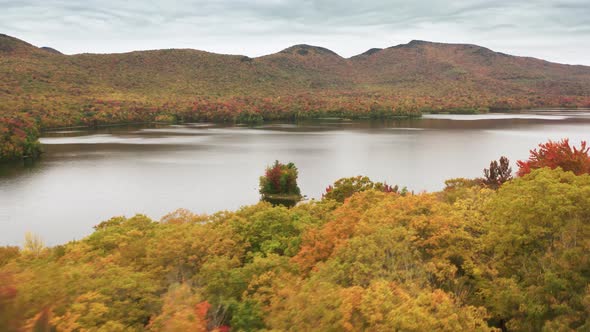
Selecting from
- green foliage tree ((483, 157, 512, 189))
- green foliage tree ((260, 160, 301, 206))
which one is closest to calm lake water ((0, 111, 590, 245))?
green foliage tree ((260, 160, 301, 206))

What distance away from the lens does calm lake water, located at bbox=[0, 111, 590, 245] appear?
53978mm

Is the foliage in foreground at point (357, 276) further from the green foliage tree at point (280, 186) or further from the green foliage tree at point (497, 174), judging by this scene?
the green foliage tree at point (280, 186)

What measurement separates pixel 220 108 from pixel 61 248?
16304 centimetres

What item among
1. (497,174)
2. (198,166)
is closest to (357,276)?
(497,174)

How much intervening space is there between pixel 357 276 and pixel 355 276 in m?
0.13

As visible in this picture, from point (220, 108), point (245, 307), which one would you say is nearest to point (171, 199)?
point (245, 307)

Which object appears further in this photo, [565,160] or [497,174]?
[497,174]

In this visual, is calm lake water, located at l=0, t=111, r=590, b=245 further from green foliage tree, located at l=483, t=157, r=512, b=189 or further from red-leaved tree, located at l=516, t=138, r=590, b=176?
red-leaved tree, located at l=516, t=138, r=590, b=176

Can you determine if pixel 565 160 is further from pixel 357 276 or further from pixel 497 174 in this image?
pixel 357 276

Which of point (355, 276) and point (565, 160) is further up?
point (565, 160)

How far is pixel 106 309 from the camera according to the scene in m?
16.5

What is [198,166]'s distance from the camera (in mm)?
80375

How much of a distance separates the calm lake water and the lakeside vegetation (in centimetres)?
2559

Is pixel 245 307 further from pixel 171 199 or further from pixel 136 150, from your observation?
pixel 136 150
